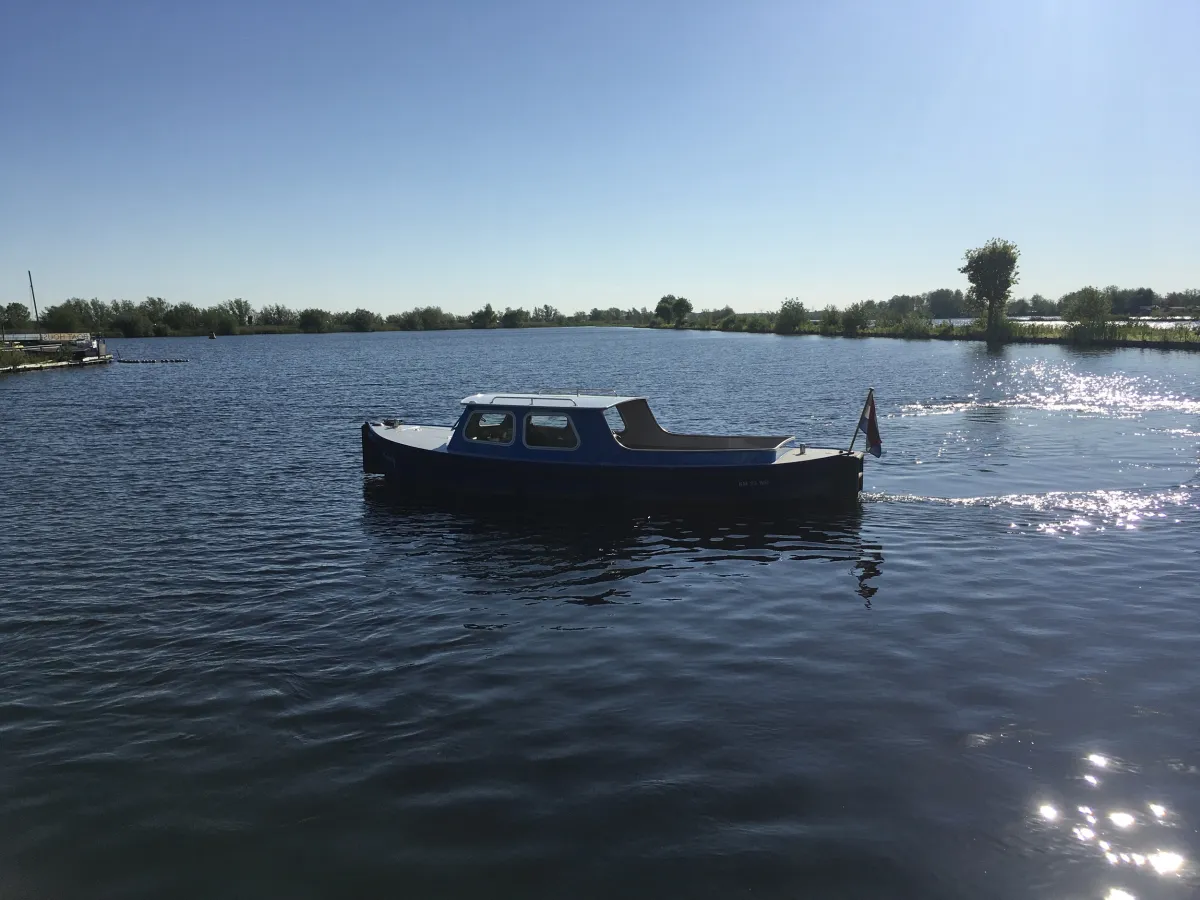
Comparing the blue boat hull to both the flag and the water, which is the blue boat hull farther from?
the water

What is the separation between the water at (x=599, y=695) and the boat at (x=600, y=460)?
1.05m

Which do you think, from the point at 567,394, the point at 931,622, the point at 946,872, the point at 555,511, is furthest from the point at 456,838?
the point at 567,394

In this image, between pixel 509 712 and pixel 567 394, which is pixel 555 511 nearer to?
pixel 567 394

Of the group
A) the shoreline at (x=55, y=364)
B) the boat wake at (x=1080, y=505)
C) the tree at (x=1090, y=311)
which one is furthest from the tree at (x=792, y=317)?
the boat wake at (x=1080, y=505)

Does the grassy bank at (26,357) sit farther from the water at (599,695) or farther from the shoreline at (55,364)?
the water at (599,695)

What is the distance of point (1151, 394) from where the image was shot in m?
47.2

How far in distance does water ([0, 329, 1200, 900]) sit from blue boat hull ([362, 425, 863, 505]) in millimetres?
912

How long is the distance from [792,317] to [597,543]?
512 feet

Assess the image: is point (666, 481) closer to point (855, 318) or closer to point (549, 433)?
point (549, 433)

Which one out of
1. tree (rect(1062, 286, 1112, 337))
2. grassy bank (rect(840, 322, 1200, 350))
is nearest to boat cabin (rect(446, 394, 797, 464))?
grassy bank (rect(840, 322, 1200, 350))

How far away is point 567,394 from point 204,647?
13235 millimetres

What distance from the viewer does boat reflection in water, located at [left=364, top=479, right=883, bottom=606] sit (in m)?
16.3

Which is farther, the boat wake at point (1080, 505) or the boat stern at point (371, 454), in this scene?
the boat stern at point (371, 454)

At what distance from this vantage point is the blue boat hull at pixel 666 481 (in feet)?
67.4
